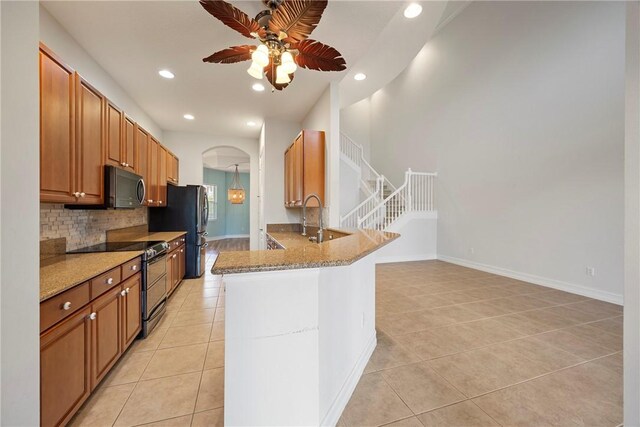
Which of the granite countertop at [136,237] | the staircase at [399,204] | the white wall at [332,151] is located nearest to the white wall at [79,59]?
the granite countertop at [136,237]

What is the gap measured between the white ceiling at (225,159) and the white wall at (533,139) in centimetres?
588

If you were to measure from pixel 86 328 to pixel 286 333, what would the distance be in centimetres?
134

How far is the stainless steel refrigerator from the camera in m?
4.50

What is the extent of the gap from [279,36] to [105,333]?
8.12 ft

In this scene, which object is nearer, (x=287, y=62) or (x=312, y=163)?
(x=287, y=62)

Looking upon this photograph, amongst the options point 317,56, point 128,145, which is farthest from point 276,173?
point 317,56

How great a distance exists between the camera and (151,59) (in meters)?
2.86

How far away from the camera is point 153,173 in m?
3.82

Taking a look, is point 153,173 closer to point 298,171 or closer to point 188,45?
point 188,45

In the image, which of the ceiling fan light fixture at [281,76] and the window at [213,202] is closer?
the ceiling fan light fixture at [281,76]

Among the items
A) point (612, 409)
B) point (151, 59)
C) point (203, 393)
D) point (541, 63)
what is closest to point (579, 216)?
A: point (541, 63)

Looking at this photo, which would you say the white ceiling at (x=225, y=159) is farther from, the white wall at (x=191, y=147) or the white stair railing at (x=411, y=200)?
the white stair railing at (x=411, y=200)

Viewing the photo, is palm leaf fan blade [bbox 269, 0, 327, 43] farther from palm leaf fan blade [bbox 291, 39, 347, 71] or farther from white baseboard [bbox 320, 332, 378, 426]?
white baseboard [bbox 320, 332, 378, 426]

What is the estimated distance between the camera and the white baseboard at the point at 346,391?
4.54 ft
